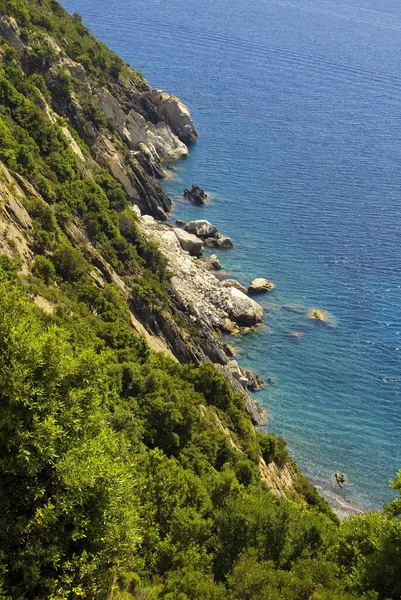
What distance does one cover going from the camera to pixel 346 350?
82.8 m

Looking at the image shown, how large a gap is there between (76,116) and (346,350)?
52.3 meters

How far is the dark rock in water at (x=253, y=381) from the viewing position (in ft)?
240

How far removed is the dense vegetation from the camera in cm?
2181

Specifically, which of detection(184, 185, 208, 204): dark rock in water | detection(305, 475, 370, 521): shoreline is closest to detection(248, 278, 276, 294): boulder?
detection(184, 185, 208, 204): dark rock in water

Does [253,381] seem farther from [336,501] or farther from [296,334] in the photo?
[336,501]

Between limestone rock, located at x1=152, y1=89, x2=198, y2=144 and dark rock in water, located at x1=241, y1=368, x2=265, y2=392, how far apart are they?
80.1 metres

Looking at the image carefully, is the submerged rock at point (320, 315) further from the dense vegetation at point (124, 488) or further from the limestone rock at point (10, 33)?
the limestone rock at point (10, 33)

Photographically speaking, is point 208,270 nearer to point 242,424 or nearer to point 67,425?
point 242,424

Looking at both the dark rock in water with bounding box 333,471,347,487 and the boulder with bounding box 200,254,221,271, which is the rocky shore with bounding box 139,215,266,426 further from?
the dark rock in water with bounding box 333,471,347,487

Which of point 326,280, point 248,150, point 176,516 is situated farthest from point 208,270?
point 176,516

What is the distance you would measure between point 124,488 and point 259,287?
69.6 metres

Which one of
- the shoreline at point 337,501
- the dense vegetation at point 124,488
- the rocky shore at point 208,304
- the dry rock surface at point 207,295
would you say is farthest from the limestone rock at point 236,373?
the dense vegetation at point 124,488

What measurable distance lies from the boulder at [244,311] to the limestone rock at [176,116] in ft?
214

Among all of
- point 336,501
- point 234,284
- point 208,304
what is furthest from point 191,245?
point 336,501
